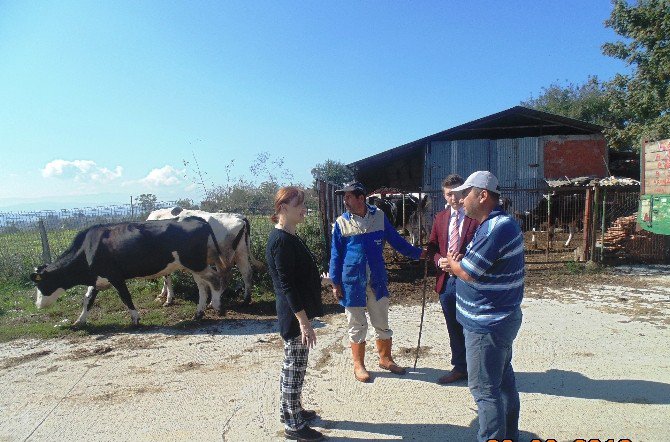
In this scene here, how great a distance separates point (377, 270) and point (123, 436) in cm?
253

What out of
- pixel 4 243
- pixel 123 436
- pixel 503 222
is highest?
pixel 503 222

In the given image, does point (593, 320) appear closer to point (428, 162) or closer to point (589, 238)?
point (589, 238)

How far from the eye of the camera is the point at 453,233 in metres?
3.76

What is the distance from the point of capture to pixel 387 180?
789 inches

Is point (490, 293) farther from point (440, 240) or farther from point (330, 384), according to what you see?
point (330, 384)

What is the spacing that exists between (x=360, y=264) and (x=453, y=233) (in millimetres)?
911

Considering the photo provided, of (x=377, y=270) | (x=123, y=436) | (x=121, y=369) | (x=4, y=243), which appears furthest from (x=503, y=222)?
(x=4, y=243)

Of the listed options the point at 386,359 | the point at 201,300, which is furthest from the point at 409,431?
the point at 201,300

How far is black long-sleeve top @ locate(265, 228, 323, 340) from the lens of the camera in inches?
118

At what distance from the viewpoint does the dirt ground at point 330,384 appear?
3.44m

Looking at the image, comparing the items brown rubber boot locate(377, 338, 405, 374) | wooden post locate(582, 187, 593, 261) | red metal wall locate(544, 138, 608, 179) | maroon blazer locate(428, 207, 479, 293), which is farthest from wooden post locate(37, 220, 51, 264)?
red metal wall locate(544, 138, 608, 179)

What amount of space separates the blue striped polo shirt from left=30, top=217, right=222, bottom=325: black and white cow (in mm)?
5147

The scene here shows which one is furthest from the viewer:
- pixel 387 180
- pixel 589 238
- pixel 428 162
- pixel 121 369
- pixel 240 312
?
pixel 387 180

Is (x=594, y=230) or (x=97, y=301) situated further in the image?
(x=594, y=230)
